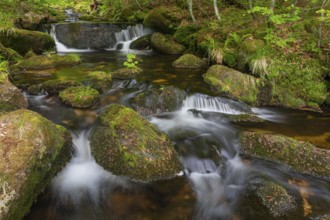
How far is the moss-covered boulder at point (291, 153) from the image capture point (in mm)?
4930

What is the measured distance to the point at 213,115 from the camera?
6.99 metres

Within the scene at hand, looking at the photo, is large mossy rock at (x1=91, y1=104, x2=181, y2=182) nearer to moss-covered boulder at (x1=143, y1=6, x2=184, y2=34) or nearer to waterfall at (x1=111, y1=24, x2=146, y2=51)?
moss-covered boulder at (x1=143, y1=6, x2=184, y2=34)

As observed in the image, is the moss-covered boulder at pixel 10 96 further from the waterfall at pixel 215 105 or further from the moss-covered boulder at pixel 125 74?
the waterfall at pixel 215 105

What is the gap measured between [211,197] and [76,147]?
2749 mm

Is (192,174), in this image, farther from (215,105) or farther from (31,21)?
(31,21)

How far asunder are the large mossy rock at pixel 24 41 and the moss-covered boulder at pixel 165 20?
5.10 meters

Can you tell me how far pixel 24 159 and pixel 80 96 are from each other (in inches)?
124

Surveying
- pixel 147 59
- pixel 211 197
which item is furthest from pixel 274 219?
pixel 147 59

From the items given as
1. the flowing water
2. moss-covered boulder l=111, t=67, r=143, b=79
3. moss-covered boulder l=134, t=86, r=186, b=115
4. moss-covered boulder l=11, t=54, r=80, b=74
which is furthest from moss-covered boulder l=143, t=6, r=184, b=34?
moss-covered boulder l=134, t=86, r=186, b=115

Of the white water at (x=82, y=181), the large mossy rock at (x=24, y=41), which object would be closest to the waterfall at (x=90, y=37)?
the large mossy rock at (x=24, y=41)

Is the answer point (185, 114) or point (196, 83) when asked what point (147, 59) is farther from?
point (185, 114)

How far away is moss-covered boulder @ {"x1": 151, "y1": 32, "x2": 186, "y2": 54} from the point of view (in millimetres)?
12211

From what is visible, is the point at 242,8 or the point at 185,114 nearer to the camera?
the point at 185,114

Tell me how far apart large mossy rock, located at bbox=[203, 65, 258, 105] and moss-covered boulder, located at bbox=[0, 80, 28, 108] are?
17.2ft
